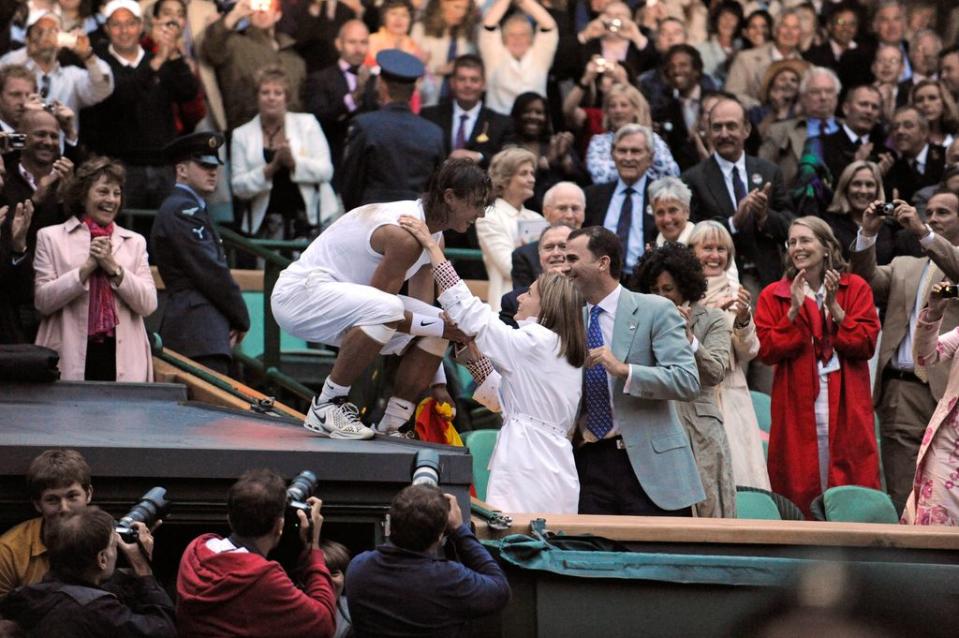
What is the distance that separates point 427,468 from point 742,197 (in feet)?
17.4

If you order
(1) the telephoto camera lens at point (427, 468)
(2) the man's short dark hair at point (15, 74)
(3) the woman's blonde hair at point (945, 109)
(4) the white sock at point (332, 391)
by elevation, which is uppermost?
(3) the woman's blonde hair at point (945, 109)

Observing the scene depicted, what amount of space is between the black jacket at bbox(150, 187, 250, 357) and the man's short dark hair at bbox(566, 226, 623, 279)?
2616 mm

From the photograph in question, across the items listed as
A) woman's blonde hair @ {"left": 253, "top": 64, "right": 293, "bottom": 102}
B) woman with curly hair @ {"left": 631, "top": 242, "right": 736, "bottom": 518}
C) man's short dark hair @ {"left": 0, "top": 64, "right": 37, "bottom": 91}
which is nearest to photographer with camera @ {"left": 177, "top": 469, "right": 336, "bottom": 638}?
woman with curly hair @ {"left": 631, "top": 242, "right": 736, "bottom": 518}

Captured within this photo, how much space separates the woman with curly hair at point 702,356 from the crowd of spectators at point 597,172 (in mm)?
15

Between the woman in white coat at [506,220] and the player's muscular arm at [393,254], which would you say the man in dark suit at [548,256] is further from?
the player's muscular arm at [393,254]

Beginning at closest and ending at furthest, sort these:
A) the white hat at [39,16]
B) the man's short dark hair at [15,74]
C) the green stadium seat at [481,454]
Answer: the green stadium seat at [481,454]
the man's short dark hair at [15,74]
the white hat at [39,16]

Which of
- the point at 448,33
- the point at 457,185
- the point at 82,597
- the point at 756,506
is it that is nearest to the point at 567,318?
the point at 457,185

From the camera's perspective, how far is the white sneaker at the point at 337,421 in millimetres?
7504

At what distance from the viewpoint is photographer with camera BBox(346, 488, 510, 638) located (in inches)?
234

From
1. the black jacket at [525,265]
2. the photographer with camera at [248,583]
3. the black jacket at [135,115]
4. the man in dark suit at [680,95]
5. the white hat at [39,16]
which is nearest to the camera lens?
the photographer with camera at [248,583]

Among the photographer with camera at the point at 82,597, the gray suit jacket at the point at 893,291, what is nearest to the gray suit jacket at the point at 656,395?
the gray suit jacket at the point at 893,291

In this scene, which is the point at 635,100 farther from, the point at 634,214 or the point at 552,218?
the point at 552,218

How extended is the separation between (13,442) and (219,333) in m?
3.07

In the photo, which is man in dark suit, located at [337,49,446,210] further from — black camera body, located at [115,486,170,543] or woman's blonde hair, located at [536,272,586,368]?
black camera body, located at [115,486,170,543]
